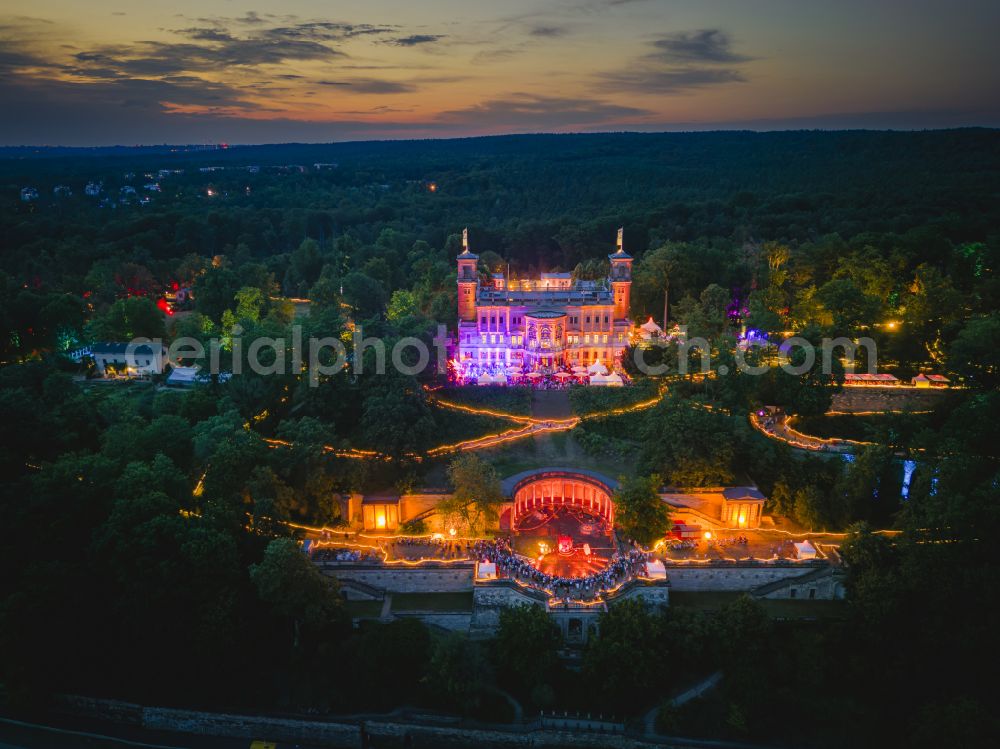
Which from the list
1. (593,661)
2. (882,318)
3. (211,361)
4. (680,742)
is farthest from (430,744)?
(882,318)

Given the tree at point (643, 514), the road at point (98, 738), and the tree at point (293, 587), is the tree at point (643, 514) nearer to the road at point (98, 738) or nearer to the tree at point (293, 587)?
the tree at point (293, 587)

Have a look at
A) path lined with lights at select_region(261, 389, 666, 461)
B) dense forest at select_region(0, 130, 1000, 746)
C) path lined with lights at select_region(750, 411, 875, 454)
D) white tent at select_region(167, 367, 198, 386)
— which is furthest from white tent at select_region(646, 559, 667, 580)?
white tent at select_region(167, 367, 198, 386)

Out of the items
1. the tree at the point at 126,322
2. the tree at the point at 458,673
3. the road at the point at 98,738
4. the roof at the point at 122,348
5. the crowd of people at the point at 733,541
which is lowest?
the road at the point at 98,738

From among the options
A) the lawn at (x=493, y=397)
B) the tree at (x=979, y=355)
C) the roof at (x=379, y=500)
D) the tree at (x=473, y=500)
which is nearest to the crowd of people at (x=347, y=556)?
the roof at (x=379, y=500)

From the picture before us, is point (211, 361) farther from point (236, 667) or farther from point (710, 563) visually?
point (710, 563)

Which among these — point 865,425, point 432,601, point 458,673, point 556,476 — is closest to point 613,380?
point 556,476

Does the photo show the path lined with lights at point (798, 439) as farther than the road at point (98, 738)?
Yes
